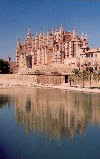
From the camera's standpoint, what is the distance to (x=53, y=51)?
371 feet

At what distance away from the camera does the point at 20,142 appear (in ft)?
74.0

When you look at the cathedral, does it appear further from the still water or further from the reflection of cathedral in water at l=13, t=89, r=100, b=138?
the still water

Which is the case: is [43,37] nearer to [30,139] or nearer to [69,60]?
[69,60]

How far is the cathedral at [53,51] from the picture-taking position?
99.2m

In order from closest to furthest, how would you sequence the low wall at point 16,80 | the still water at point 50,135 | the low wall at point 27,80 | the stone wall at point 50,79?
the still water at point 50,135 → the stone wall at point 50,79 → the low wall at point 27,80 → the low wall at point 16,80

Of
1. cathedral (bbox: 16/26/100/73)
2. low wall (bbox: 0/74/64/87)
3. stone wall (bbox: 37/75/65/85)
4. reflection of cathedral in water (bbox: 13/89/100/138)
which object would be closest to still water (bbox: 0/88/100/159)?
reflection of cathedral in water (bbox: 13/89/100/138)

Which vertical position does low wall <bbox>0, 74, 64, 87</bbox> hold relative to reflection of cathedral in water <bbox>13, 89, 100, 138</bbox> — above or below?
above

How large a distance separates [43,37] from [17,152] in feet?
345

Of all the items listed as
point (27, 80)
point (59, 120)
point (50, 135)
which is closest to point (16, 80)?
point (27, 80)

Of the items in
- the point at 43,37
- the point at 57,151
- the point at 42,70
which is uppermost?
the point at 43,37

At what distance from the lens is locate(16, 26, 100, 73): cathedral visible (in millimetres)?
99250

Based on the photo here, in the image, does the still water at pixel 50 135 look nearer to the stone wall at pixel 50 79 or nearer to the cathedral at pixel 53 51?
the stone wall at pixel 50 79

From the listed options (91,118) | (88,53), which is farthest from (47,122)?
(88,53)

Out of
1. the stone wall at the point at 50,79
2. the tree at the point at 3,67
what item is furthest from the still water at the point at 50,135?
the tree at the point at 3,67
